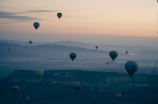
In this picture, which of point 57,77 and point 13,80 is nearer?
point 13,80

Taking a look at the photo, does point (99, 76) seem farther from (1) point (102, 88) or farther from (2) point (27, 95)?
(2) point (27, 95)

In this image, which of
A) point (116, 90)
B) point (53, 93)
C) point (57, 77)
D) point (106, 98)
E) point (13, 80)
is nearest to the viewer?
point (106, 98)

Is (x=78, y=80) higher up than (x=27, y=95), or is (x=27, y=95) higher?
(x=78, y=80)

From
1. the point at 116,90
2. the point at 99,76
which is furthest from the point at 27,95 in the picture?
the point at 99,76

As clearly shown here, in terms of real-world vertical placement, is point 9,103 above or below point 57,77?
below

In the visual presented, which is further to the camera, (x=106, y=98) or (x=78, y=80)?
(x=78, y=80)

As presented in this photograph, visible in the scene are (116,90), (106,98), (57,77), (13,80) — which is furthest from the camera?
(57,77)

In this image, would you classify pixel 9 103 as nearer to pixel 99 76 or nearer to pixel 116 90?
pixel 116 90

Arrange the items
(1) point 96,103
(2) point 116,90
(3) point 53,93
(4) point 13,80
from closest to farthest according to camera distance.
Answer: (1) point 96,103
(3) point 53,93
(2) point 116,90
(4) point 13,80

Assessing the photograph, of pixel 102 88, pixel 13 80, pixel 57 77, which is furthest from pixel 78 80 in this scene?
pixel 13 80
